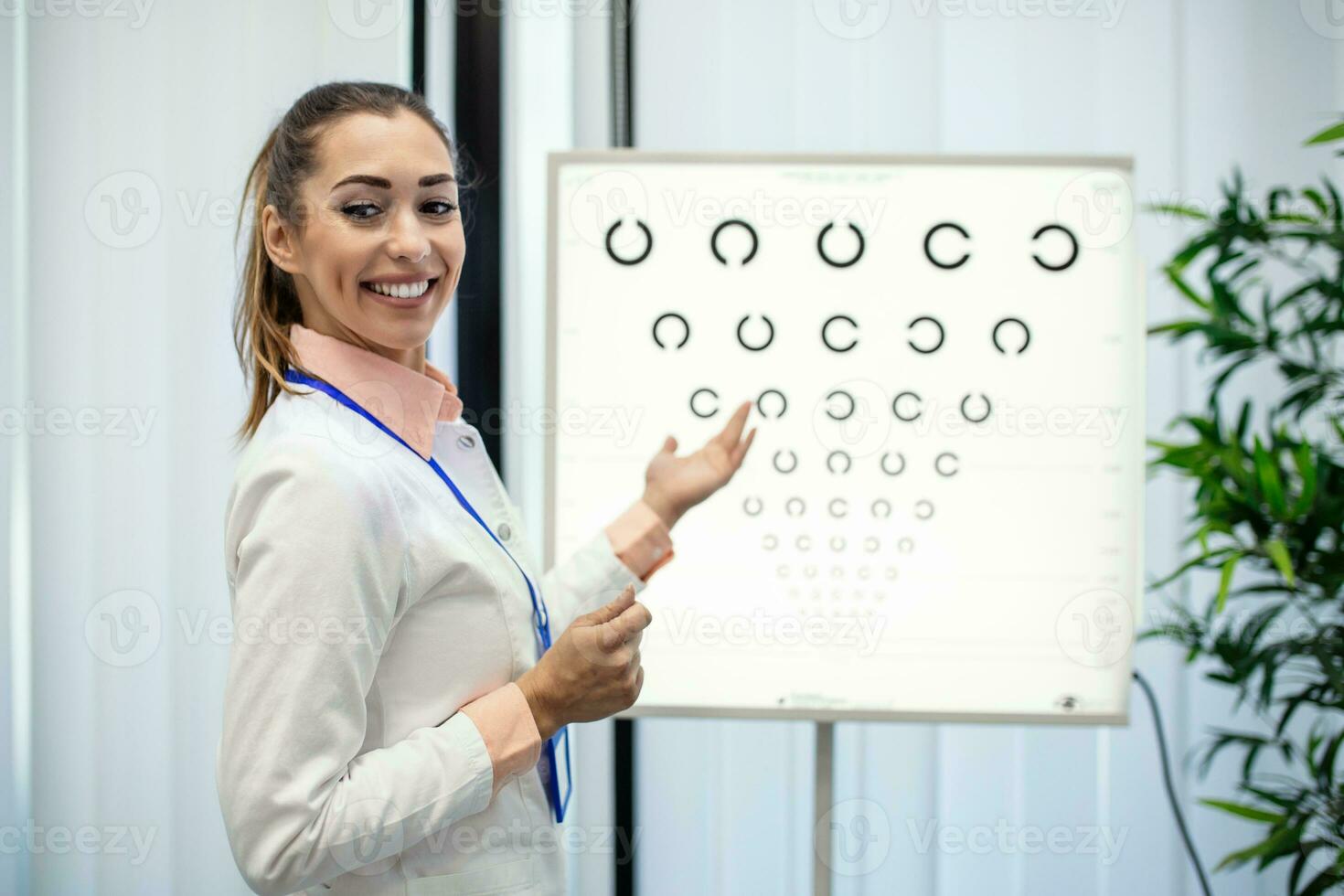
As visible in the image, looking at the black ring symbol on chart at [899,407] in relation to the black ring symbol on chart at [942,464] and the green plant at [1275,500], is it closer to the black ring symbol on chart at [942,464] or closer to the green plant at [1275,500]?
the black ring symbol on chart at [942,464]

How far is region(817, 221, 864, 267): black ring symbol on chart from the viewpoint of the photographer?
1617 mm

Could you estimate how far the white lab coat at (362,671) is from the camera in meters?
0.84

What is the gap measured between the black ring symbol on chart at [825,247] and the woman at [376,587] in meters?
0.68

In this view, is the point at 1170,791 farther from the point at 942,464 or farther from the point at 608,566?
the point at 608,566

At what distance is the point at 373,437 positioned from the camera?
0.99 meters

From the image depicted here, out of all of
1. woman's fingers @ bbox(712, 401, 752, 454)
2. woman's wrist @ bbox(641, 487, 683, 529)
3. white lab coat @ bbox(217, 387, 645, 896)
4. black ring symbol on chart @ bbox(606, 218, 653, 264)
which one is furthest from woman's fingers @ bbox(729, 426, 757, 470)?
white lab coat @ bbox(217, 387, 645, 896)

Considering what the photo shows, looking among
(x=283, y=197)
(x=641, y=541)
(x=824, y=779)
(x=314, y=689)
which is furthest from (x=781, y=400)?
(x=314, y=689)

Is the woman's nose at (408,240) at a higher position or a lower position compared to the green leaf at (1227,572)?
higher

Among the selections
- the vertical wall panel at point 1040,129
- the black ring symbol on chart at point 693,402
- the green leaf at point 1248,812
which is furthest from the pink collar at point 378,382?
the green leaf at point 1248,812

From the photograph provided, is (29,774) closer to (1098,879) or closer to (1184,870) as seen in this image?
(1098,879)

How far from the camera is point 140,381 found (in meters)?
1.91

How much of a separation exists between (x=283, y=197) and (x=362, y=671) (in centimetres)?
50

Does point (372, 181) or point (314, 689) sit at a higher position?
point (372, 181)

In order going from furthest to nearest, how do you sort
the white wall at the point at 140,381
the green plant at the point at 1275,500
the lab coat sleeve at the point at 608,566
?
the white wall at the point at 140,381, the green plant at the point at 1275,500, the lab coat sleeve at the point at 608,566
